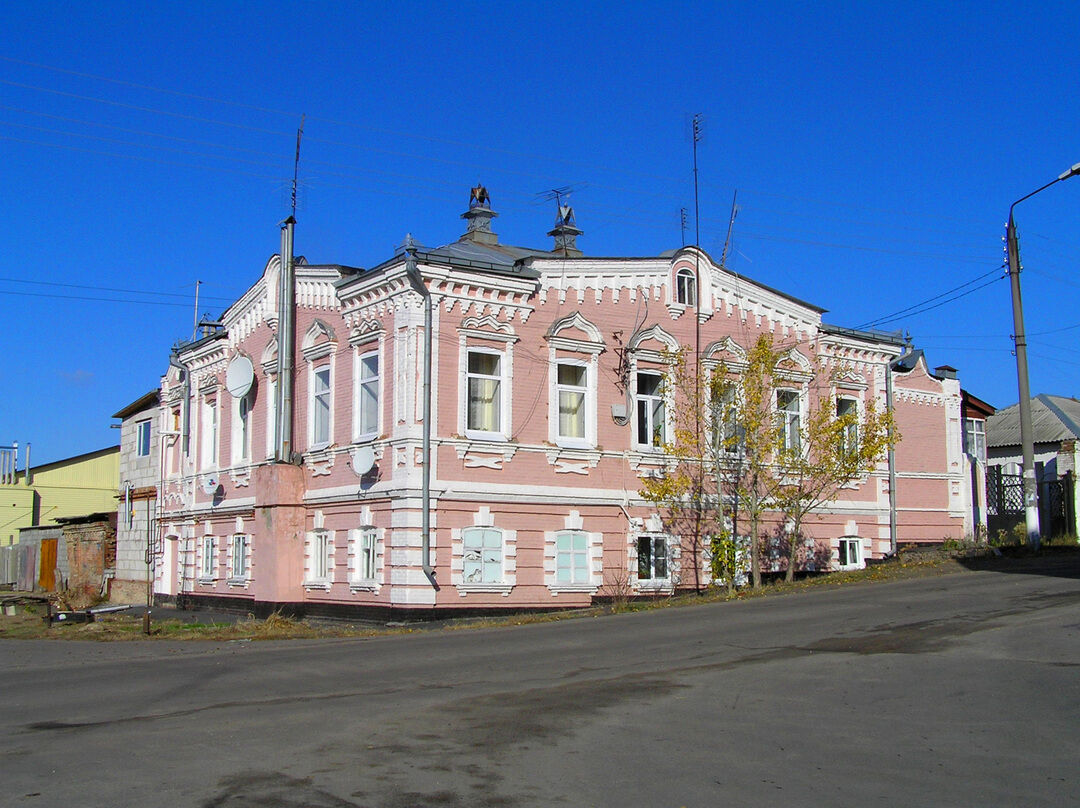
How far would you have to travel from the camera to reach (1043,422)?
39062 mm

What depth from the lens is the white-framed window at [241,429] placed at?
29.8 m

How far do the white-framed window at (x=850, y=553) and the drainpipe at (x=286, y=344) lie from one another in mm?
14724

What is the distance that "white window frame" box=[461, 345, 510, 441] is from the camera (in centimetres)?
2336

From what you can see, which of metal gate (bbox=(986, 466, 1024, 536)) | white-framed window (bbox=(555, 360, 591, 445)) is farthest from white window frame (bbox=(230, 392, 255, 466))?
metal gate (bbox=(986, 466, 1024, 536))

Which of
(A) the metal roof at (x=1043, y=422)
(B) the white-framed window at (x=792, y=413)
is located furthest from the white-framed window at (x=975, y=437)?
(B) the white-framed window at (x=792, y=413)

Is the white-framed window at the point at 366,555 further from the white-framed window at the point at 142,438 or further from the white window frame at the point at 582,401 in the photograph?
the white-framed window at the point at 142,438

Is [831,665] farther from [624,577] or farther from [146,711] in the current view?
[624,577]

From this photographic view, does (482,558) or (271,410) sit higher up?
(271,410)

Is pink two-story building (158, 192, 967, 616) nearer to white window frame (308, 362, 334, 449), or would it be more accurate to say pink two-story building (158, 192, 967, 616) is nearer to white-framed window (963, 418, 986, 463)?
white window frame (308, 362, 334, 449)

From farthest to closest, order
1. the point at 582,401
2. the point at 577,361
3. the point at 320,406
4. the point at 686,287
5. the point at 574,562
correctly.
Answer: the point at 686,287
the point at 320,406
the point at 582,401
the point at 577,361
the point at 574,562

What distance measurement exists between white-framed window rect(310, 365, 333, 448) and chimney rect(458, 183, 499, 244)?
19.8 feet

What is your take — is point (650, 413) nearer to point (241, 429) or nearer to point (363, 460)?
point (363, 460)

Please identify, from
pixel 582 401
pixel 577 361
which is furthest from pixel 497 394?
pixel 582 401

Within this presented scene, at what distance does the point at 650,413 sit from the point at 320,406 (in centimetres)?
790
